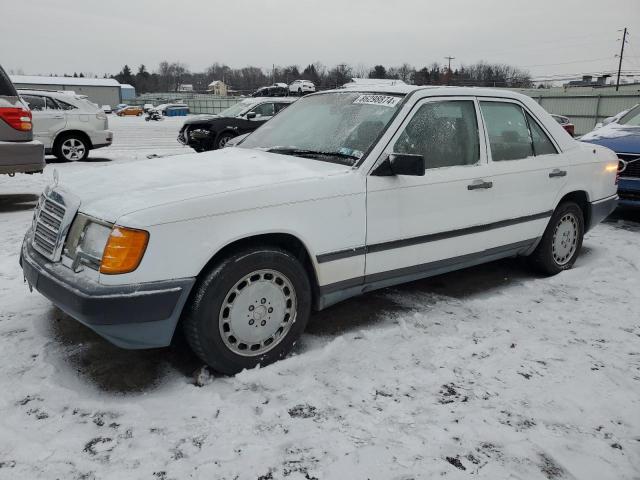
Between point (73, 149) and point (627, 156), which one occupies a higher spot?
point (627, 156)

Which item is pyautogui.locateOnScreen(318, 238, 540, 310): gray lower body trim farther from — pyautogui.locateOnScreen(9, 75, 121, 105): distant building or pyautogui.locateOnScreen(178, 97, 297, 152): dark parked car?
pyautogui.locateOnScreen(9, 75, 121, 105): distant building

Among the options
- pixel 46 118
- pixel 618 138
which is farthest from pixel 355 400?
pixel 46 118

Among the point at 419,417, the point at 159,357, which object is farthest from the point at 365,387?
the point at 159,357

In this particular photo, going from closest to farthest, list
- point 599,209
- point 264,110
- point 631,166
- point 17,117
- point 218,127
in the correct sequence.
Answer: point 599,209
point 17,117
point 631,166
point 218,127
point 264,110

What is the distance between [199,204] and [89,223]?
60cm

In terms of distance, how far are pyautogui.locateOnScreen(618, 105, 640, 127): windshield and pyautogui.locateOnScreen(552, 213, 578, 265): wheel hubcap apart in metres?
3.85

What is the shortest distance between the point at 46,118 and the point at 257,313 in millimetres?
10626

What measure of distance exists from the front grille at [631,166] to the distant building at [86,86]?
92185mm

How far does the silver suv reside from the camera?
11.3m

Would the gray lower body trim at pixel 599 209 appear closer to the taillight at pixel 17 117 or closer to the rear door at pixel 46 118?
the taillight at pixel 17 117

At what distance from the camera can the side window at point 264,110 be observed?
1478 cm

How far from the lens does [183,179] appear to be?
9.91 ft

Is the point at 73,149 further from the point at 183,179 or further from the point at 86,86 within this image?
the point at 86,86

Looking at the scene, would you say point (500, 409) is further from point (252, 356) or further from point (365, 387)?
point (252, 356)
